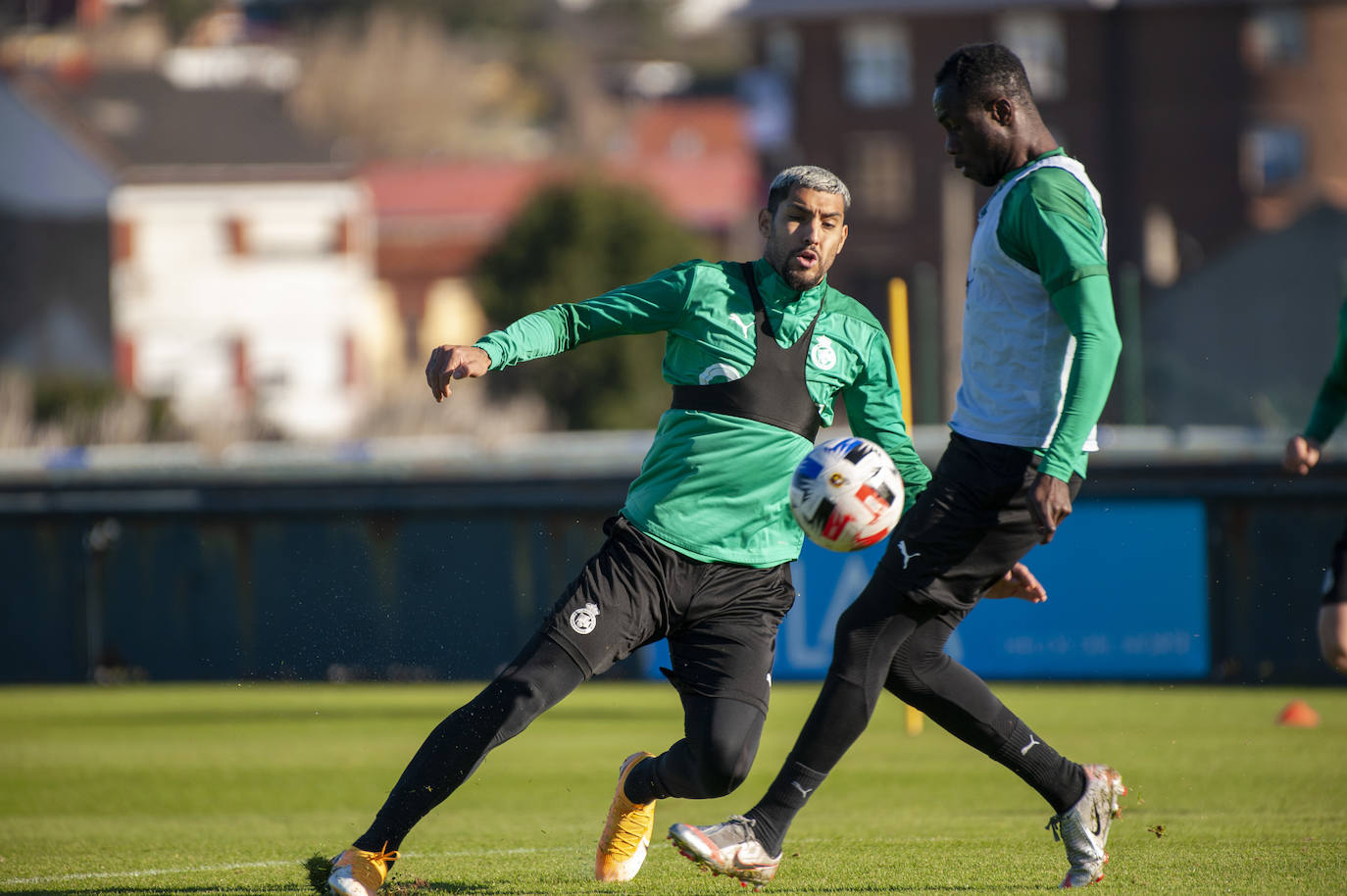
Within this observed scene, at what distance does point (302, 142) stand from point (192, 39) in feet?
127

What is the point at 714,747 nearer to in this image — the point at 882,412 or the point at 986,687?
the point at 986,687

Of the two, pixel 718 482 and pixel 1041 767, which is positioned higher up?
pixel 718 482

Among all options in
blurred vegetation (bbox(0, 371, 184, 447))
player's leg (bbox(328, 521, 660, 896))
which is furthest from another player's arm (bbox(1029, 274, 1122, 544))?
blurred vegetation (bbox(0, 371, 184, 447))

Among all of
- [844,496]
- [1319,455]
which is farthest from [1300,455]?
[844,496]

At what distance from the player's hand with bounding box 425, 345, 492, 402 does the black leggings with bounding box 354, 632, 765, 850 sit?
0.89 metres

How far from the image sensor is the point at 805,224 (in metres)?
5.87

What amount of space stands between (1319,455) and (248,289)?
55.6 metres

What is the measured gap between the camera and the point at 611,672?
14828mm

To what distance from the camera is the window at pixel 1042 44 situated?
54.0m

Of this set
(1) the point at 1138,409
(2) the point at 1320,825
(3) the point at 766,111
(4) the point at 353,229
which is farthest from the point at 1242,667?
(3) the point at 766,111

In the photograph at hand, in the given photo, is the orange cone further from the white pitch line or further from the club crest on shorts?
the club crest on shorts

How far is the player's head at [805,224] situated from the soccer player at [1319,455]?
5.20 ft

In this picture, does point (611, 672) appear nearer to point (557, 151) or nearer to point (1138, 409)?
point (1138, 409)

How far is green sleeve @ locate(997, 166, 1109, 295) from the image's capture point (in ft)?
17.2
